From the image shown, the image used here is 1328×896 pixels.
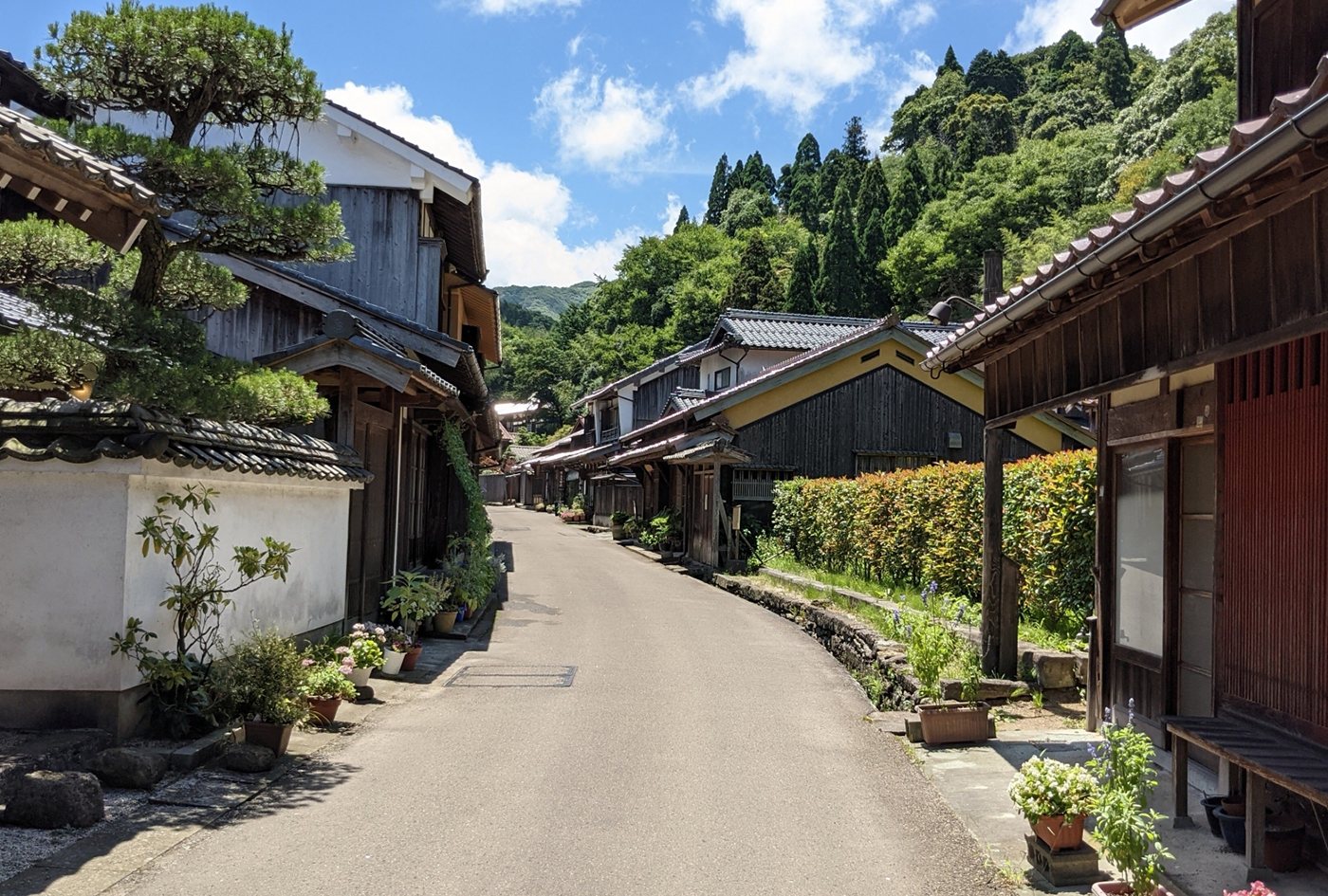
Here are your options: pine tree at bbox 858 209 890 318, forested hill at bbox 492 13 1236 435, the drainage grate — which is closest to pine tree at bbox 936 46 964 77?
forested hill at bbox 492 13 1236 435

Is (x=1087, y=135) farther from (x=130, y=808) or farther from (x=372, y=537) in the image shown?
(x=130, y=808)

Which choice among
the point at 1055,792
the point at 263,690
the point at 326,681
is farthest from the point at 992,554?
the point at 263,690

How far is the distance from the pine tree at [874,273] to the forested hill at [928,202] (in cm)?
10

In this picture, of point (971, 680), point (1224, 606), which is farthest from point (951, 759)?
point (1224, 606)

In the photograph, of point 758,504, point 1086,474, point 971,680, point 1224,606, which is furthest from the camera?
point 758,504

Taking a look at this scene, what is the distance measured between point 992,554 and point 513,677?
5.71 m

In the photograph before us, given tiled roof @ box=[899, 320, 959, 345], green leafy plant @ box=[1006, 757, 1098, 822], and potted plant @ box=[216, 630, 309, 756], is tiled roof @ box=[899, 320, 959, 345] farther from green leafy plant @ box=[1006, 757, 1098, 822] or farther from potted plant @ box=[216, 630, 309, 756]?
green leafy plant @ box=[1006, 757, 1098, 822]

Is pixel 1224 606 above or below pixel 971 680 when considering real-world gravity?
above

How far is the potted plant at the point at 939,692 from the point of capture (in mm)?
8562

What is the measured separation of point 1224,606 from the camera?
21.4 ft

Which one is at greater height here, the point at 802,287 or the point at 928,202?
the point at 928,202

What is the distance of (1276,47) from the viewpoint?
6.64 m

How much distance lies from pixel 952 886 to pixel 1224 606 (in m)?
2.83

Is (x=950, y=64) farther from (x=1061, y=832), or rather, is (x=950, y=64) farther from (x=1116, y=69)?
(x=1061, y=832)
